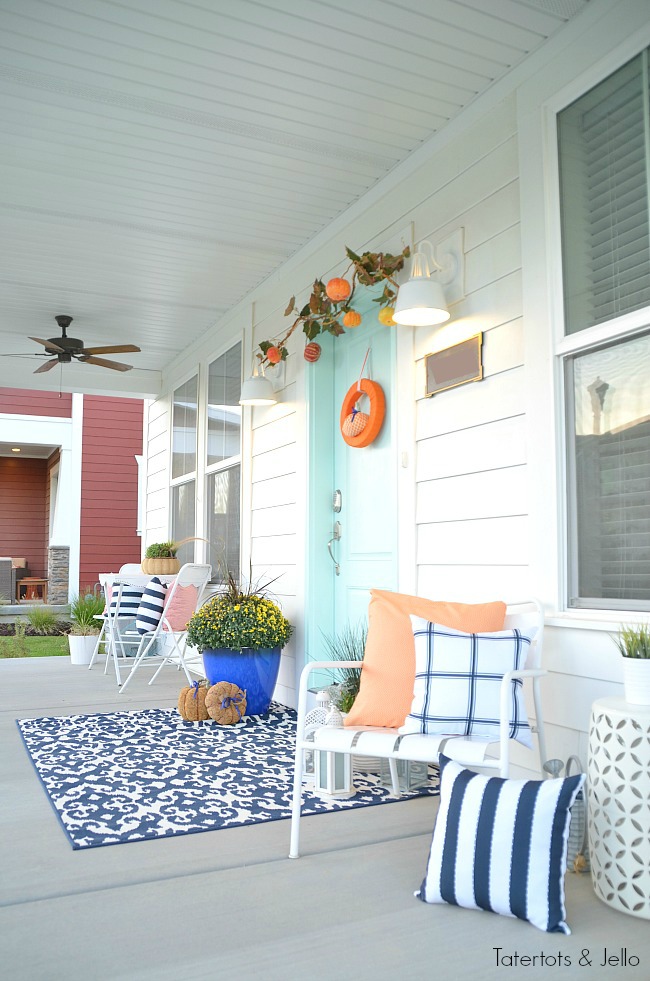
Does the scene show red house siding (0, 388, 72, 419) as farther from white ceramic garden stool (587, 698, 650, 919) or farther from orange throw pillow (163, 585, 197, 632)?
white ceramic garden stool (587, 698, 650, 919)

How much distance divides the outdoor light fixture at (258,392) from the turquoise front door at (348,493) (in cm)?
43

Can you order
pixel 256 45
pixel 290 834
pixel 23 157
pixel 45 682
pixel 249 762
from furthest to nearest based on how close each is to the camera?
pixel 45 682, pixel 23 157, pixel 249 762, pixel 256 45, pixel 290 834

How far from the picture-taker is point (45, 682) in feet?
19.0

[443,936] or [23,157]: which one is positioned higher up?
[23,157]

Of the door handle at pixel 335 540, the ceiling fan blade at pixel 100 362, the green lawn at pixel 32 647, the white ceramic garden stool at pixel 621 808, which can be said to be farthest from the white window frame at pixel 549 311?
the green lawn at pixel 32 647

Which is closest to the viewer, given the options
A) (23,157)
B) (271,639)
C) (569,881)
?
(569,881)

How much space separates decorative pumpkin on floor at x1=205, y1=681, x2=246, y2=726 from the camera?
430 centimetres

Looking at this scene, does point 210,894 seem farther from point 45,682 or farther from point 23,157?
point 45,682

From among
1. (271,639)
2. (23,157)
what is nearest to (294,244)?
(23,157)

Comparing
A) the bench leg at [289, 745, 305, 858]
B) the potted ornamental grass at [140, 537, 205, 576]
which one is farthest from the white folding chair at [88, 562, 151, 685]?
the bench leg at [289, 745, 305, 858]

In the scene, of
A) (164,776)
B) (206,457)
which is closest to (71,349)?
(206,457)

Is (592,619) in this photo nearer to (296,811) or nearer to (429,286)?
(296,811)

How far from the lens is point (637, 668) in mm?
2180

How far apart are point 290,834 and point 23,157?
10.7ft
